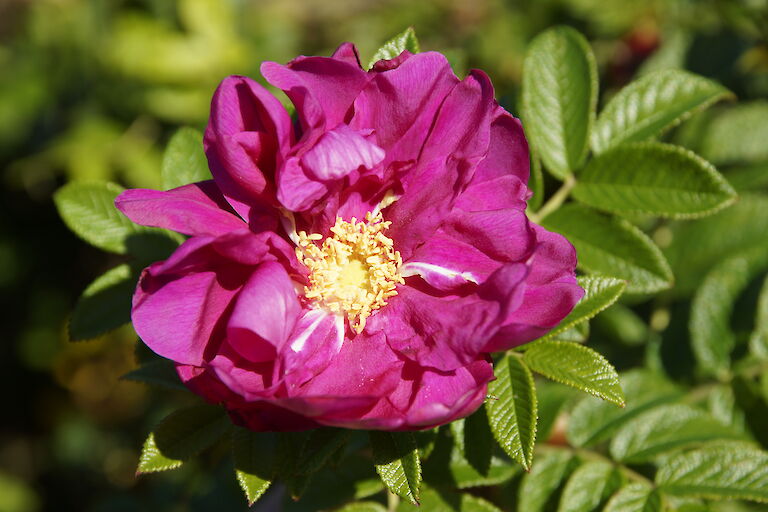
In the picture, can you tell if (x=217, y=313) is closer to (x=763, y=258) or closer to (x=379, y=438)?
(x=379, y=438)

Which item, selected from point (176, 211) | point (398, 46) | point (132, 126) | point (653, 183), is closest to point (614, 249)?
point (653, 183)

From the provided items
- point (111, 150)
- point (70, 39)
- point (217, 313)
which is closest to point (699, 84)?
point (217, 313)

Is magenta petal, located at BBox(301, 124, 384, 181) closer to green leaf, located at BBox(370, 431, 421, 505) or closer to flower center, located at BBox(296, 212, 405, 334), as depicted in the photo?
flower center, located at BBox(296, 212, 405, 334)

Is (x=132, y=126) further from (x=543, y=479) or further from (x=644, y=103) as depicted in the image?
(x=543, y=479)

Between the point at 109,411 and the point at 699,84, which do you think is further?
the point at 109,411

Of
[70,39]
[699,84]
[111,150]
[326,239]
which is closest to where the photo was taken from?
[326,239]

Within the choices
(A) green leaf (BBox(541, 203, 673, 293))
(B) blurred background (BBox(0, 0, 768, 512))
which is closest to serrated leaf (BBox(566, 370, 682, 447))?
(B) blurred background (BBox(0, 0, 768, 512))
